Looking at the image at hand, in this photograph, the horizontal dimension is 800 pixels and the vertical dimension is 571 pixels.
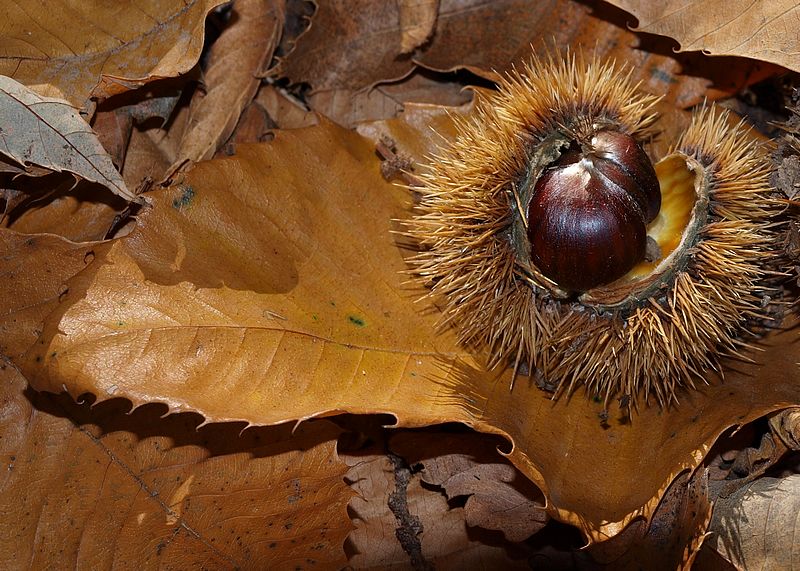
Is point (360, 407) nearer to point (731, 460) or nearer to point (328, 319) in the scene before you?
point (328, 319)

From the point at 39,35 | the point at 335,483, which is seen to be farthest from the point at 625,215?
the point at 39,35

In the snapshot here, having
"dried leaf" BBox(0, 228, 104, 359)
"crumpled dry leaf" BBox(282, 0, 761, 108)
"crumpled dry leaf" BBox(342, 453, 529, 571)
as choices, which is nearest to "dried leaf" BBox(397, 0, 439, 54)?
"crumpled dry leaf" BBox(282, 0, 761, 108)

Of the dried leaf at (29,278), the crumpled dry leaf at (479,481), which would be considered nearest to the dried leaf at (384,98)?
the dried leaf at (29,278)

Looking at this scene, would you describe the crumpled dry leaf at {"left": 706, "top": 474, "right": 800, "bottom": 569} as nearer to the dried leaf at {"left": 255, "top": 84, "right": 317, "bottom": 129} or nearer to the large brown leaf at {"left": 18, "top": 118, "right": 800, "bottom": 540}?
the large brown leaf at {"left": 18, "top": 118, "right": 800, "bottom": 540}

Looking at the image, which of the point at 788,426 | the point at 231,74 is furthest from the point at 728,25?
the point at 231,74

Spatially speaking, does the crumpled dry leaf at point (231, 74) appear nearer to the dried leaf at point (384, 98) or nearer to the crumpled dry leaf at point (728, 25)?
the dried leaf at point (384, 98)

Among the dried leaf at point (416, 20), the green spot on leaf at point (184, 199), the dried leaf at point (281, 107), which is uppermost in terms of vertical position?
the dried leaf at point (416, 20)
